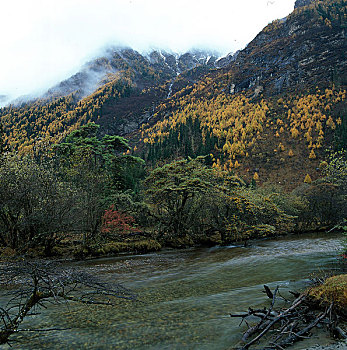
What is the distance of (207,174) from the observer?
26953 millimetres

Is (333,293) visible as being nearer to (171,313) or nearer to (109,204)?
(171,313)

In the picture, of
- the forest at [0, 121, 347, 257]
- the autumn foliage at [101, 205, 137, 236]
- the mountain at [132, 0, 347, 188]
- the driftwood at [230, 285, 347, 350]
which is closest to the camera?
the driftwood at [230, 285, 347, 350]

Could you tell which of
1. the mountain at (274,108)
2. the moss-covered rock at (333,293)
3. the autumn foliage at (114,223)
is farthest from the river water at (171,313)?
the mountain at (274,108)

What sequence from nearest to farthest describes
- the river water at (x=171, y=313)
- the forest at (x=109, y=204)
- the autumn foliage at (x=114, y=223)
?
the river water at (x=171, y=313) → the forest at (x=109, y=204) → the autumn foliage at (x=114, y=223)

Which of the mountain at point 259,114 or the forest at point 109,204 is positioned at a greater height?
the mountain at point 259,114

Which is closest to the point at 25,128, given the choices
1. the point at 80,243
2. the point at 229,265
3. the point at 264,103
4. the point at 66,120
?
the point at 66,120

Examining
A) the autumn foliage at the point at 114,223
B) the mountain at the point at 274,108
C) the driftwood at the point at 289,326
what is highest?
the mountain at the point at 274,108

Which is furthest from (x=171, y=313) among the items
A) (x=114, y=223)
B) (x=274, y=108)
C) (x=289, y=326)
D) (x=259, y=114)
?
(x=274, y=108)

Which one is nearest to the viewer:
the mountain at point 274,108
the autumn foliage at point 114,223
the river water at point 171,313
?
the river water at point 171,313

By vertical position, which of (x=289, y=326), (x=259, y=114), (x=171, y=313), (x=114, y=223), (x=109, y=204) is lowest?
(x=114, y=223)

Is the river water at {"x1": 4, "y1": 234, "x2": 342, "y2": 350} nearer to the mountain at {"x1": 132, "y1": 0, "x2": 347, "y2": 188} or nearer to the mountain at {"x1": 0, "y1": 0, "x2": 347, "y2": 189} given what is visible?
the mountain at {"x1": 0, "y1": 0, "x2": 347, "y2": 189}

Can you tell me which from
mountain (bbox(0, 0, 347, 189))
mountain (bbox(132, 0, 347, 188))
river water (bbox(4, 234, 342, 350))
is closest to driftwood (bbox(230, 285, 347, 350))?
river water (bbox(4, 234, 342, 350))

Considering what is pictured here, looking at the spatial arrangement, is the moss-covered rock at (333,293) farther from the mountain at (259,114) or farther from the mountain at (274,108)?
the mountain at (274,108)

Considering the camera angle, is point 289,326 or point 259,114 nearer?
point 289,326
